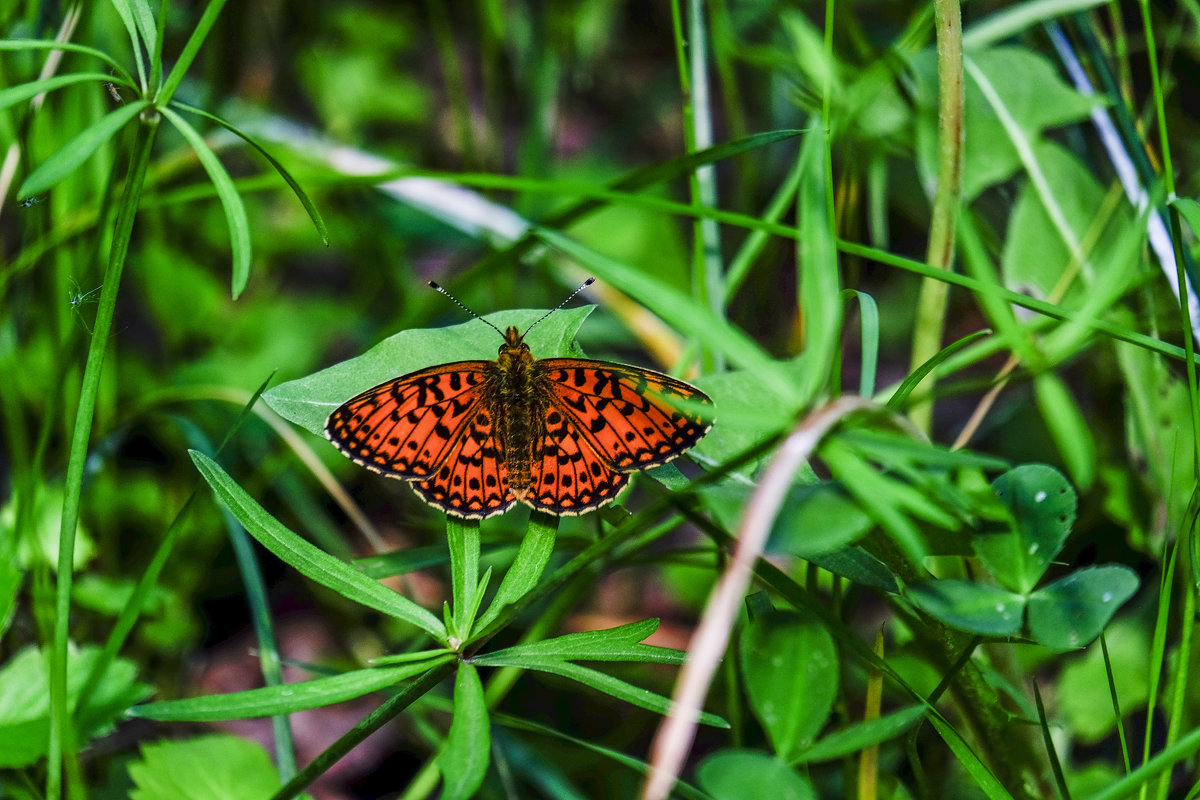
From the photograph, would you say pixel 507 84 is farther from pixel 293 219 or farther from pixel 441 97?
pixel 293 219

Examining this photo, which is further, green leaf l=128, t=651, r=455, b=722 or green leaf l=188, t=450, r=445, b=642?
green leaf l=188, t=450, r=445, b=642

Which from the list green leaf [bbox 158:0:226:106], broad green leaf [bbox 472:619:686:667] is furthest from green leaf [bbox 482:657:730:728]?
green leaf [bbox 158:0:226:106]

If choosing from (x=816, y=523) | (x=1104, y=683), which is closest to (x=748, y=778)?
(x=816, y=523)

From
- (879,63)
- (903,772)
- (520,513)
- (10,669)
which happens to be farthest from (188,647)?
(879,63)

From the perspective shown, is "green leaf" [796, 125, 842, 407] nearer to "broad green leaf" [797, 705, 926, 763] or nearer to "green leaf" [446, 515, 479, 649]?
"broad green leaf" [797, 705, 926, 763]

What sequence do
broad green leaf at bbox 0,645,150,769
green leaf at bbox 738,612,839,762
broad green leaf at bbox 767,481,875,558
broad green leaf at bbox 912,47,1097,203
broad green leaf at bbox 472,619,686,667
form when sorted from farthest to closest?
broad green leaf at bbox 912,47,1097,203, broad green leaf at bbox 0,645,150,769, broad green leaf at bbox 472,619,686,667, green leaf at bbox 738,612,839,762, broad green leaf at bbox 767,481,875,558
